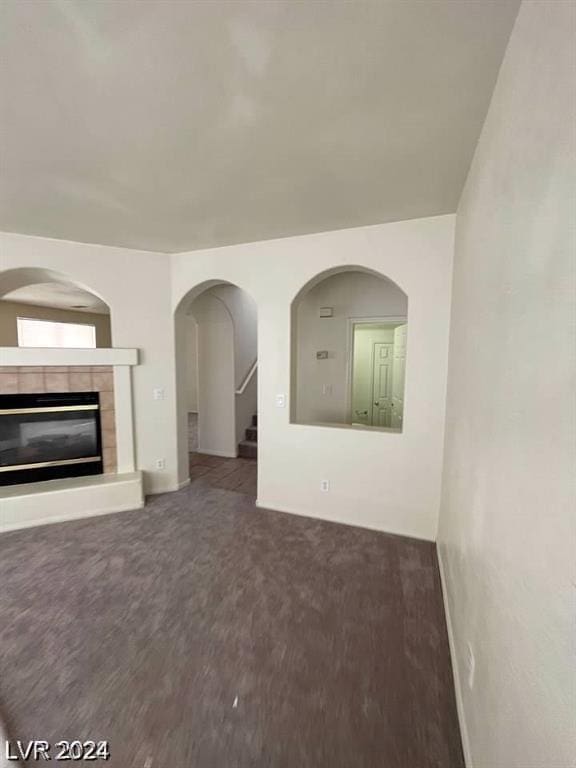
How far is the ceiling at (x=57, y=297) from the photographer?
17.1 ft

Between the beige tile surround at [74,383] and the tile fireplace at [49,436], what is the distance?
5 centimetres

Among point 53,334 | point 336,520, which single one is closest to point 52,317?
point 53,334

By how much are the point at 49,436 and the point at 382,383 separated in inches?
172

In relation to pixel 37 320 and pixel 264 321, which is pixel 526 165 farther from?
pixel 37 320

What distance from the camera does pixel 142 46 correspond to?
47.0 inches

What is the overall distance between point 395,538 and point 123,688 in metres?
2.17

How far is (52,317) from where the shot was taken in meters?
7.08

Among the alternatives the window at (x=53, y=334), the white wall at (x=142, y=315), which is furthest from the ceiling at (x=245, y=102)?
the window at (x=53, y=334)

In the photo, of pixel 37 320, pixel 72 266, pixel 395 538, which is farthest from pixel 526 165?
pixel 37 320

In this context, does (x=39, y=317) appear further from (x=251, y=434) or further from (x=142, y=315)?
(x=251, y=434)

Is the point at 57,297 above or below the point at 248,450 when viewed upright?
above

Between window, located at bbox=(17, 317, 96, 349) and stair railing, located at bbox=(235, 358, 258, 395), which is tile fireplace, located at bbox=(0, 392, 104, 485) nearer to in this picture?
stair railing, located at bbox=(235, 358, 258, 395)

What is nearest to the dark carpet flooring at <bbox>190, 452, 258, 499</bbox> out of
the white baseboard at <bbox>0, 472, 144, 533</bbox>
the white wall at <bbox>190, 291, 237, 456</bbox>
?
the white wall at <bbox>190, 291, 237, 456</bbox>

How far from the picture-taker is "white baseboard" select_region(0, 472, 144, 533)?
3.01 meters
